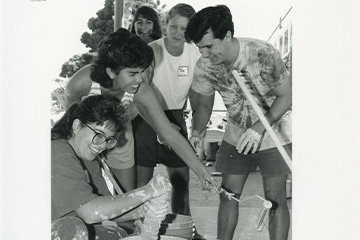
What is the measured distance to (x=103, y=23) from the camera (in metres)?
2.02

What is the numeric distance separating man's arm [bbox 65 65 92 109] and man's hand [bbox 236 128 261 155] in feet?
2.01

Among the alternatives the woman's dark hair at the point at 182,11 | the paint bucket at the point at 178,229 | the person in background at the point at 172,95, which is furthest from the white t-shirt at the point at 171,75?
the paint bucket at the point at 178,229

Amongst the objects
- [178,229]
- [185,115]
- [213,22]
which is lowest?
[178,229]

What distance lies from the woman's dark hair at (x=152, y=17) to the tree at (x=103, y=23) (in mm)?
15

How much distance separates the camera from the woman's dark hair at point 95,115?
6.10 feet

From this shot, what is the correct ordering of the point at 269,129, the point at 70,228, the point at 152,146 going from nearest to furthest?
1. the point at 70,228
2. the point at 269,129
3. the point at 152,146

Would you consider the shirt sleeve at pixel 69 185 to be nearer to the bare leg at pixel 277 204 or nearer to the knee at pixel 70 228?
the knee at pixel 70 228

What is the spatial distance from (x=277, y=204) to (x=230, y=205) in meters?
0.17

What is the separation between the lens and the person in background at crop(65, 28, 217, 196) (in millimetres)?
1976

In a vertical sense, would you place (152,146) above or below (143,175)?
above

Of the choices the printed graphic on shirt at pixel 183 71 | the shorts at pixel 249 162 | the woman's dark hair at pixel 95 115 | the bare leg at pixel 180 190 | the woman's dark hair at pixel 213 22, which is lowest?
the bare leg at pixel 180 190

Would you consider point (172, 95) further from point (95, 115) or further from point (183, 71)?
point (95, 115)

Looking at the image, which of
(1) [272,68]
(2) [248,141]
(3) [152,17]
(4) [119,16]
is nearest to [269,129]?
(2) [248,141]

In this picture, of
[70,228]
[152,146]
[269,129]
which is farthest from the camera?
[152,146]
